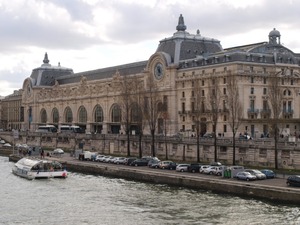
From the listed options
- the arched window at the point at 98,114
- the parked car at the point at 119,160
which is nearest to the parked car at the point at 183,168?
the parked car at the point at 119,160

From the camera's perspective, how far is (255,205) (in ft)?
174

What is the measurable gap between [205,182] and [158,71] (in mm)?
61904

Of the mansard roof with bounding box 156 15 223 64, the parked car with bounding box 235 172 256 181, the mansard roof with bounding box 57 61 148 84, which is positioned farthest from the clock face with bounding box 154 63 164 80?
the parked car with bounding box 235 172 256 181

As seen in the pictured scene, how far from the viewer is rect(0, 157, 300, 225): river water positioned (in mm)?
47688

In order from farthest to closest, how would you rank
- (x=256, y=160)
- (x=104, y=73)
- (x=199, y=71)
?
(x=104, y=73)
(x=199, y=71)
(x=256, y=160)

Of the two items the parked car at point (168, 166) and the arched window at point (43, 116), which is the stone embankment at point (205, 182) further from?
the arched window at point (43, 116)

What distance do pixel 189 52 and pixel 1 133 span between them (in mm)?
73139

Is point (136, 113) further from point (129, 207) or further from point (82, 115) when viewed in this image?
point (82, 115)

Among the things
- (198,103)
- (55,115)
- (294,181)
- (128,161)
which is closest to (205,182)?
(294,181)

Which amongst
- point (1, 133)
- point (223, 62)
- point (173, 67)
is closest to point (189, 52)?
point (173, 67)

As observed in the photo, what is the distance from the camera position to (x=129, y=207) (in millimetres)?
53562

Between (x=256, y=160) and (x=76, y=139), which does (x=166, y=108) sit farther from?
(x=256, y=160)

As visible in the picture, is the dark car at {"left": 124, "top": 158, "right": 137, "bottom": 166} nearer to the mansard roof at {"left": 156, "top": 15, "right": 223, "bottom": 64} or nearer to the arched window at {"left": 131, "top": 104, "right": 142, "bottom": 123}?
the arched window at {"left": 131, "top": 104, "right": 142, "bottom": 123}

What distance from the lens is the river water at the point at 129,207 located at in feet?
156
